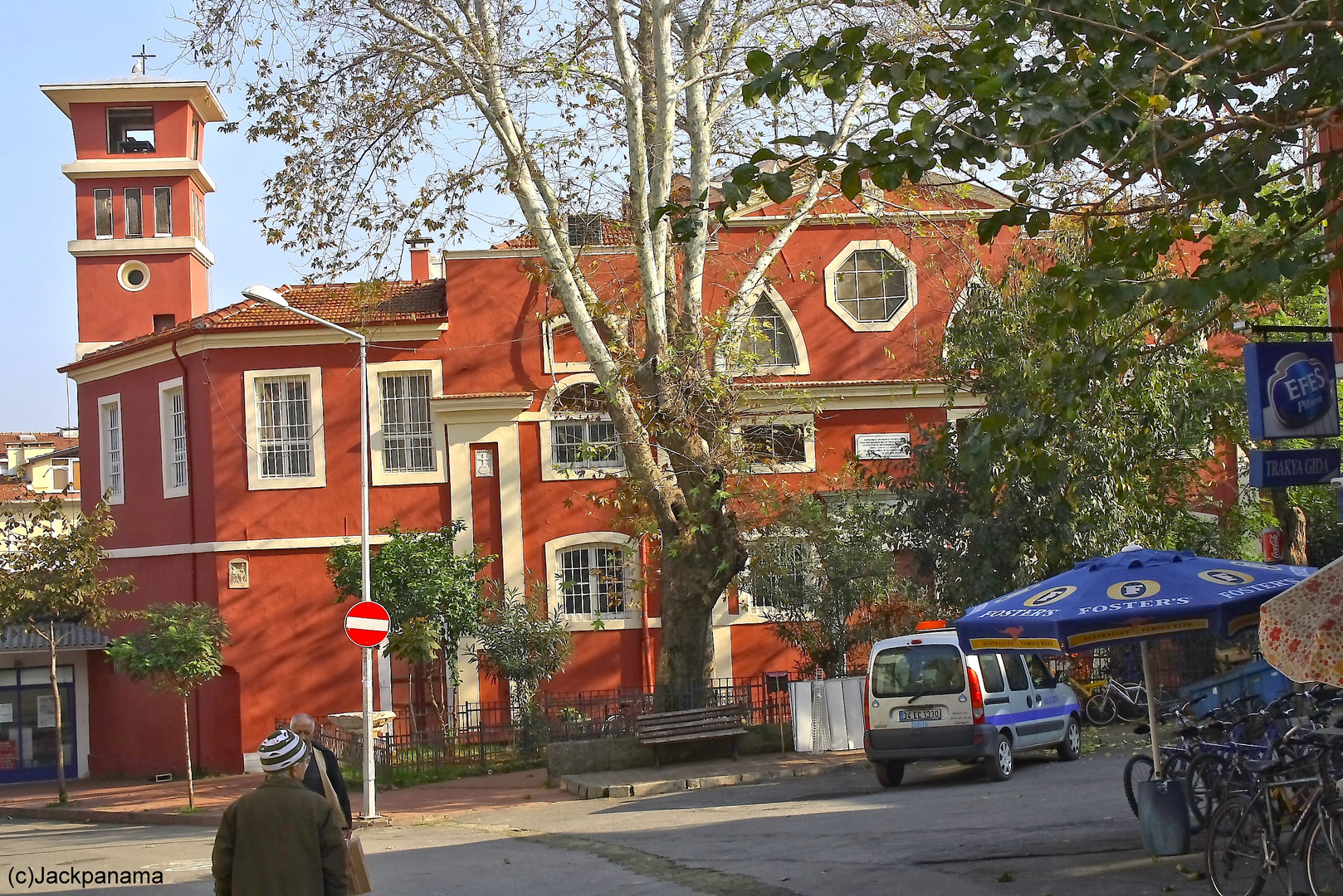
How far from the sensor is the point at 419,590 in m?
24.8

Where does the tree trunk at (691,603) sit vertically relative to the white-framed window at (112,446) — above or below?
below

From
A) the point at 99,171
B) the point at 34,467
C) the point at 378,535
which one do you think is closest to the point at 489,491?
the point at 378,535

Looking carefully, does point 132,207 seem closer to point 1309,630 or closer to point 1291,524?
point 1291,524

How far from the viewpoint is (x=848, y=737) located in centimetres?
2259

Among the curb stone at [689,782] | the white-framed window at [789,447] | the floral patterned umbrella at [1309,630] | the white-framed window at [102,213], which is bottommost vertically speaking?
the curb stone at [689,782]

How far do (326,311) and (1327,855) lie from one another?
81.2ft

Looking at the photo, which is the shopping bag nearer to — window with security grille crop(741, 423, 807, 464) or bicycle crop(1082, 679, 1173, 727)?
bicycle crop(1082, 679, 1173, 727)

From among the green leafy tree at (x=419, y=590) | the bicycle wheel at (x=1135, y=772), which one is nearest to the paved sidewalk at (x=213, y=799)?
the green leafy tree at (x=419, y=590)

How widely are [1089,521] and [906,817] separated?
28.6 ft

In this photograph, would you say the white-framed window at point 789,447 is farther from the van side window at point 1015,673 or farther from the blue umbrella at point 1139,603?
the blue umbrella at point 1139,603

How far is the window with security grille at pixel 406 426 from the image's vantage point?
29031mm

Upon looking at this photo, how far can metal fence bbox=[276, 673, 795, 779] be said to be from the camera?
2294 centimetres

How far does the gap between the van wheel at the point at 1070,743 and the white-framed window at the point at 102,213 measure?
30.6 metres

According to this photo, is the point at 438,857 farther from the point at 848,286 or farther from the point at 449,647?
the point at 848,286
